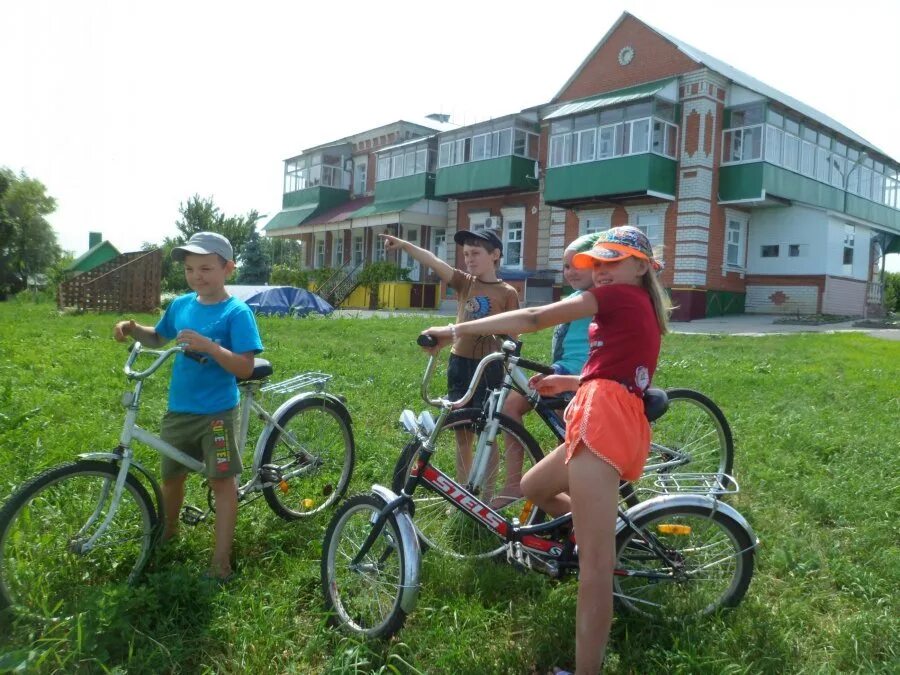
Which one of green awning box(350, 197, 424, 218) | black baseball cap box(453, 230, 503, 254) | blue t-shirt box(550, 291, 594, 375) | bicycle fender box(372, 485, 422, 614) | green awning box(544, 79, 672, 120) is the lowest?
bicycle fender box(372, 485, 422, 614)

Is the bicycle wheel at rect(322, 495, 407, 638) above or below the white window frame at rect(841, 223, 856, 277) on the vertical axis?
below

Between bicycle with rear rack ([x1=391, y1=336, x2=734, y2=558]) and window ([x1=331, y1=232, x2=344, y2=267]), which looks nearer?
bicycle with rear rack ([x1=391, y1=336, x2=734, y2=558])

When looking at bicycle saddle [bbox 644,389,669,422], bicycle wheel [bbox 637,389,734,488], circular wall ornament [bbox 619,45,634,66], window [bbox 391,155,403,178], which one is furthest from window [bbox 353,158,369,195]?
bicycle saddle [bbox 644,389,669,422]

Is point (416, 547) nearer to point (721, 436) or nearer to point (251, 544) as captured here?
point (251, 544)

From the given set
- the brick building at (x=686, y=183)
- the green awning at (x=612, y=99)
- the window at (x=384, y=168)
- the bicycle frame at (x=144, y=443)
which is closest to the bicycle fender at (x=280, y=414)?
the bicycle frame at (x=144, y=443)

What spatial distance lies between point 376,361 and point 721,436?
20.2 feet

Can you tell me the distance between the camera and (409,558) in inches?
113

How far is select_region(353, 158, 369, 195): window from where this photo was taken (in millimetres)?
36625

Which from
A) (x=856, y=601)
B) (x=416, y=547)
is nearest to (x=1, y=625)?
(x=416, y=547)

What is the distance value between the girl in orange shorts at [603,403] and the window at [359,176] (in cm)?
3509

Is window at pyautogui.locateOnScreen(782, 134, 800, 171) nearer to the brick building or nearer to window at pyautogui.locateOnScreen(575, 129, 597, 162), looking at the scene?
the brick building

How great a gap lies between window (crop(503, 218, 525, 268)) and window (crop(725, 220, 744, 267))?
7.51m

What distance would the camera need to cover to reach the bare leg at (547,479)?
2.98m

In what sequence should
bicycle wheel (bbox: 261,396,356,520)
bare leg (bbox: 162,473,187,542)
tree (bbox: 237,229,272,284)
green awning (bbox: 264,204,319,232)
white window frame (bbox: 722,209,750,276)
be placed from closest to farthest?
bare leg (bbox: 162,473,187,542), bicycle wheel (bbox: 261,396,356,520), white window frame (bbox: 722,209,750,276), green awning (bbox: 264,204,319,232), tree (bbox: 237,229,272,284)
